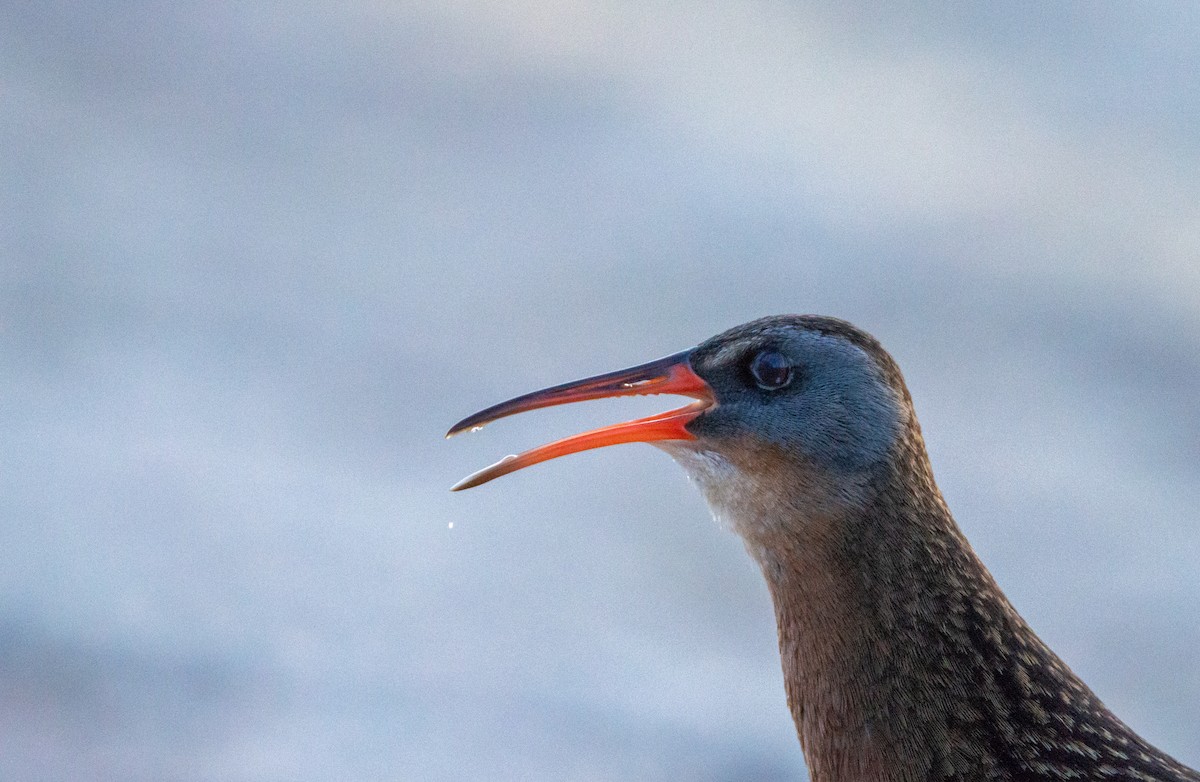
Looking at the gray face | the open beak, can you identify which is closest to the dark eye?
the gray face

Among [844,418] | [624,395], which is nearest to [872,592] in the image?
[844,418]

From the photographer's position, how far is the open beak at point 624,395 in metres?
3.87

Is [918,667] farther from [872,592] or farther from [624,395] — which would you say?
[624,395]

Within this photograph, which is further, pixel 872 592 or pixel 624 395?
pixel 624 395

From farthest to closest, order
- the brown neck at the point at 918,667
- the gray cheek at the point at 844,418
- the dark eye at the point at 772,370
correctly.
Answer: the dark eye at the point at 772,370 < the gray cheek at the point at 844,418 < the brown neck at the point at 918,667

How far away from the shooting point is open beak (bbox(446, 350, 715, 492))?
12.7 ft

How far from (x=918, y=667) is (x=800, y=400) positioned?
2.20 feet

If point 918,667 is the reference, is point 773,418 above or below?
above

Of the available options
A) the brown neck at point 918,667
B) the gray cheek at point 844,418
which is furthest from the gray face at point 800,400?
the brown neck at point 918,667

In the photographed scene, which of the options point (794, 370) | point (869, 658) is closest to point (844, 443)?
point (794, 370)

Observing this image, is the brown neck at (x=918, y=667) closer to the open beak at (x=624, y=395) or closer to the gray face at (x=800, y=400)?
the gray face at (x=800, y=400)

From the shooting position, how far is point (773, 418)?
3.77 metres

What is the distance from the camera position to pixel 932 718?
3.48 metres

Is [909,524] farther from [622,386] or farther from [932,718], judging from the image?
[622,386]
